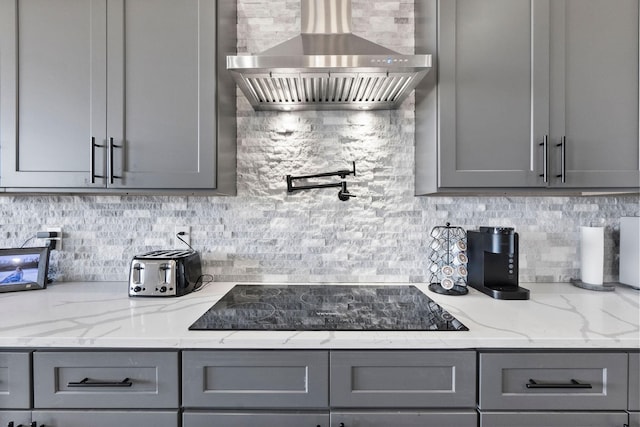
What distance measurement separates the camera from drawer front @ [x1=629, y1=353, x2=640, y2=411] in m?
0.99

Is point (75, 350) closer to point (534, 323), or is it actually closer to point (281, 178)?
point (281, 178)

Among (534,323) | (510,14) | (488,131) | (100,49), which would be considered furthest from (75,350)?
(510,14)

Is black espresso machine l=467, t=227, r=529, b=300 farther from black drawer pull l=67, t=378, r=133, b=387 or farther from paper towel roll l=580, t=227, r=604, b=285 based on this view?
black drawer pull l=67, t=378, r=133, b=387

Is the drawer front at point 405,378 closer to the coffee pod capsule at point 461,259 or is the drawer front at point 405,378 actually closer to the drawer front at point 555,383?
the drawer front at point 555,383

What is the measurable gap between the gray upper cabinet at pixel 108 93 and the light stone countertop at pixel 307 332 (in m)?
0.52

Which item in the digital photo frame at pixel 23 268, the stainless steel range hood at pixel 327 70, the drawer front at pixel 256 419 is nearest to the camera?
the drawer front at pixel 256 419

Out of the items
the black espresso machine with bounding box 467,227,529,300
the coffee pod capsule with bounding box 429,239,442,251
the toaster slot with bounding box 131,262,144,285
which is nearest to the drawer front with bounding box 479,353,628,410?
the black espresso machine with bounding box 467,227,529,300

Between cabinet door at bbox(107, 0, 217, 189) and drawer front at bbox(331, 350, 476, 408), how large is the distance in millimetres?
950

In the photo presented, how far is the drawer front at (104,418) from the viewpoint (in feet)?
3.26

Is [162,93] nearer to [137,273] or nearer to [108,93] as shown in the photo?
[108,93]

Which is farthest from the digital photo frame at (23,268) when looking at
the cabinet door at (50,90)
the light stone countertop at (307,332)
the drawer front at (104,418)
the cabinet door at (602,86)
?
the cabinet door at (602,86)

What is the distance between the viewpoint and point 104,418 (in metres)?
1.00

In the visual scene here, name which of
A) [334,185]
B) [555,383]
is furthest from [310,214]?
[555,383]

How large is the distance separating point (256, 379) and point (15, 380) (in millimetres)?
785
